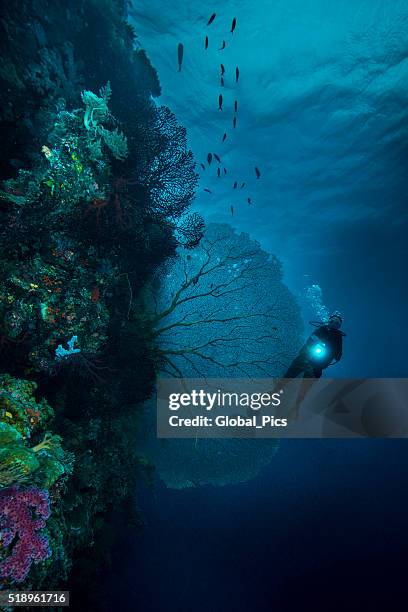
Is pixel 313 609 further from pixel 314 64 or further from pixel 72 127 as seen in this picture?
pixel 314 64

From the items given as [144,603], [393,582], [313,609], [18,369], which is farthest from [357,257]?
[18,369]

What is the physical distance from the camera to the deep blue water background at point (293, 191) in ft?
30.1

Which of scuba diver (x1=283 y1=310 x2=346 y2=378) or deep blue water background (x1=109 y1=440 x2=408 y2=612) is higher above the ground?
scuba diver (x1=283 y1=310 x2=346 y2=378)

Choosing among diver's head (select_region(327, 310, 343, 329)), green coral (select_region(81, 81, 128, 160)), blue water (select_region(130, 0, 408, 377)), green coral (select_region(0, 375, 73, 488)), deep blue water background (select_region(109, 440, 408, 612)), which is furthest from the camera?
deep blue water background (select_region(109, 440, 408, 612))

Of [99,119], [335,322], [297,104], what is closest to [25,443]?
[99,119]

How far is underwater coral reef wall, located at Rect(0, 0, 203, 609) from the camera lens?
3.71 metres

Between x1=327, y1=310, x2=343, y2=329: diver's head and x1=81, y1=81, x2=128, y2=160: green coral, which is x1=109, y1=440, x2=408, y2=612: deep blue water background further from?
x1=81, y1=81, x2=128, y2=160: green coral

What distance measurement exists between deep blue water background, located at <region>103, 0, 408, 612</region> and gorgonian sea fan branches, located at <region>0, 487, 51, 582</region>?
26.0 feet

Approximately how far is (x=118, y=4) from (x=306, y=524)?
1798cm

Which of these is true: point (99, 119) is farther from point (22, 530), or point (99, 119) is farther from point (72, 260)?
point (22, 530)

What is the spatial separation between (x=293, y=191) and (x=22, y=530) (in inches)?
799

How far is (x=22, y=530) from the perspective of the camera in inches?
95.7

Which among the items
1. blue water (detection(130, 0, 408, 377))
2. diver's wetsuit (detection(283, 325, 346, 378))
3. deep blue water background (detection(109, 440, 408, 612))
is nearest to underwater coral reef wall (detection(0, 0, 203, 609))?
diver's wetsuit (detection(283, 325, 346, 378))

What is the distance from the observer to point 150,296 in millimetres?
7055
